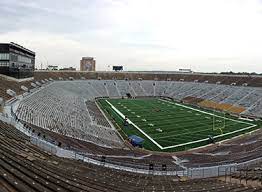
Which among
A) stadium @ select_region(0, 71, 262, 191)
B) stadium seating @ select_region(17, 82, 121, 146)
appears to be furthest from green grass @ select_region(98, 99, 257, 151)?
stadium seating @ select_region(17, 82, 121, 146)

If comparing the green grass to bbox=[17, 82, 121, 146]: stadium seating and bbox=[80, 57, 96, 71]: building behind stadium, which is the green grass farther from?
bbox=[80, 57, 96, 71]: building behind stadium

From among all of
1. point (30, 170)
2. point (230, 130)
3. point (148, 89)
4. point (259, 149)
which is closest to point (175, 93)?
point (148, 89)

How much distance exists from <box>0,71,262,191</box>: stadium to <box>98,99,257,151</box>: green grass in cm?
13

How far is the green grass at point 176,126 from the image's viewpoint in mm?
37156

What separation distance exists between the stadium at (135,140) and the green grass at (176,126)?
0.41 feet

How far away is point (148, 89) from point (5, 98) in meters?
65.2

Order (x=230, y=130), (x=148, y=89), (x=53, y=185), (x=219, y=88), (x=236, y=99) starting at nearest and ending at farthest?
(x=53, y=185)
(x=230, y=130)
(x=236, y=99)
(x=219, y=88)
(x=148, y=89)

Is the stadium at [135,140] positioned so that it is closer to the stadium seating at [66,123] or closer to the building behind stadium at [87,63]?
the stadium seating at [66,123]

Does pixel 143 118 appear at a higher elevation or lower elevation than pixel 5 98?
lower

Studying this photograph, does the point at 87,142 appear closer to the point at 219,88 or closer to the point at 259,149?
the point at 259,149

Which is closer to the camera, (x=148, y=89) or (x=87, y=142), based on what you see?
(x=87, y=142)

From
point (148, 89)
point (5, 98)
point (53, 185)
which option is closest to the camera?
point (53, 185)

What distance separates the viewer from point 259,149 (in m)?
31.2

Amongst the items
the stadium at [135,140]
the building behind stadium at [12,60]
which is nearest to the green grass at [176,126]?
the stadium at [135,140]
